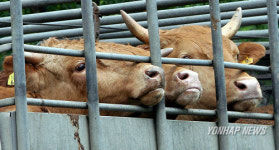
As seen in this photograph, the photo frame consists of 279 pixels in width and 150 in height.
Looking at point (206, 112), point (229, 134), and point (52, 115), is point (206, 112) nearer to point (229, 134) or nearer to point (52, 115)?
point (229, 134)

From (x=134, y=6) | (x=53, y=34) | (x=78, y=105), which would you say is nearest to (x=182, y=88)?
(x=78, y=105)

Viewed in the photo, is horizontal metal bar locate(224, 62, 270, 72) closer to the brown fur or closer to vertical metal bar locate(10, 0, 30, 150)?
the brown fur

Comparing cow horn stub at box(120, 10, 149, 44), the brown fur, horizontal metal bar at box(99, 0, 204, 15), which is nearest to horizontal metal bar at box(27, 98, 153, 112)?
the brown fur

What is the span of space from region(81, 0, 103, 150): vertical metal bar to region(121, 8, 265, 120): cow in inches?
64.9

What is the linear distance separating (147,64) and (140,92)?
246 mm

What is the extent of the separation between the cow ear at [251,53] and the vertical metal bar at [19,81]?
402cm

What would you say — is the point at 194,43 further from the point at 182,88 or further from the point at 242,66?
the point at 182,88

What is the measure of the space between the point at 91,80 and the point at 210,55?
95.8 inches

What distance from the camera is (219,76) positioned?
437cm

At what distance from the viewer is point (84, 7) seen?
3.73 m

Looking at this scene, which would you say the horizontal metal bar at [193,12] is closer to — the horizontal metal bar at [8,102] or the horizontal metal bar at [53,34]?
the horizontal metal bar at [53,34]

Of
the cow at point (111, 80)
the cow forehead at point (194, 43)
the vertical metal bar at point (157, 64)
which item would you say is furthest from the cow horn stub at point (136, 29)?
the vertical metal bar at point (157, 64)

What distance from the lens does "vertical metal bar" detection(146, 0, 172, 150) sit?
12.7ft

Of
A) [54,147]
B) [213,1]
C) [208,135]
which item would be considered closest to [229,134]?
[208,135]
